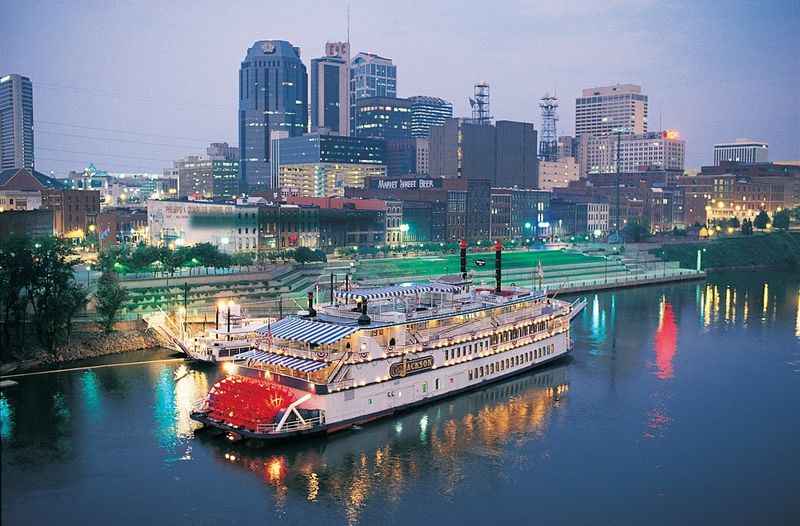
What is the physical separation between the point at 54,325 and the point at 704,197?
12577 centimetres

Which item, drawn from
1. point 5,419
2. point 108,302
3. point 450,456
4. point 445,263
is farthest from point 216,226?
point 450,456

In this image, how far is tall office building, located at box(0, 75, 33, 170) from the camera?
150 metres

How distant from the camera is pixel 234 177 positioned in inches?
7215

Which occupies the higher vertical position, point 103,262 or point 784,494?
point 103,262

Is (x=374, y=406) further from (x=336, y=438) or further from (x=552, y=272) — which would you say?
(x=552, y=272)

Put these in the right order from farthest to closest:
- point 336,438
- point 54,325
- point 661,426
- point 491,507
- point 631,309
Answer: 1. point 631,309
2. point 54,325
3. point 661,426
4. point 336,438
5. point 491,507

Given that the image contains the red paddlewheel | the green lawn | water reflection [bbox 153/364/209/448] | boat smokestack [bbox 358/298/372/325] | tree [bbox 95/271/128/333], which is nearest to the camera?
the red paddlewheel

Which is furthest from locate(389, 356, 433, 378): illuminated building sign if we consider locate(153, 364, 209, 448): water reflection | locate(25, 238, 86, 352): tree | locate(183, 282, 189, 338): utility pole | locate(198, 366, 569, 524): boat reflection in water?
locate(25, 238, 86, 352): tree

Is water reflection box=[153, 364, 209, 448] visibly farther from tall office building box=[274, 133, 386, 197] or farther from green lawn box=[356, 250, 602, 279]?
tall office building box=[274, 133, 386, 197]

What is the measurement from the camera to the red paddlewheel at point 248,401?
27297mm

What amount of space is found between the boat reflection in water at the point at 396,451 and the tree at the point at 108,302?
15602 mm

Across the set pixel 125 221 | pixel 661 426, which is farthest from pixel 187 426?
pixel 125 221

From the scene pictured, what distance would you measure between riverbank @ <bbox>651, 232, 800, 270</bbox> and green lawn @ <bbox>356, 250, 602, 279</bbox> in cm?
1384

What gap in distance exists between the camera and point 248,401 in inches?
1097
